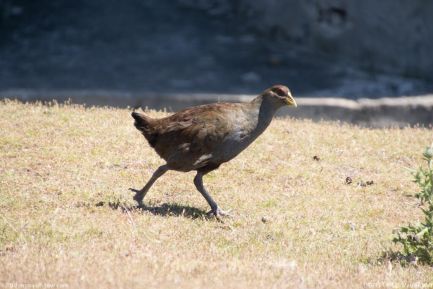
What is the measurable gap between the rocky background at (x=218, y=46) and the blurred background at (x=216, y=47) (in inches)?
0.7

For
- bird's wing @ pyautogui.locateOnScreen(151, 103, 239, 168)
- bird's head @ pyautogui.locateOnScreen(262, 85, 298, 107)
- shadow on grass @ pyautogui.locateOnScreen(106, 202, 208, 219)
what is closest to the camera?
bird's wing @ pyautogui.locateOnScreen(151, 103, 239, 168)

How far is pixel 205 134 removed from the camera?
738cm

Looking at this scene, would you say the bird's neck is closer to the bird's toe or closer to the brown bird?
the brown bird

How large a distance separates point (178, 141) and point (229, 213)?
84 centimetres

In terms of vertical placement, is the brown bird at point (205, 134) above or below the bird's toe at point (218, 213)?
above

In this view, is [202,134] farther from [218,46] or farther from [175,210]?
[218,46]

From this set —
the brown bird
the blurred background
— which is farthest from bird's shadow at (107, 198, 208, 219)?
the blurred background

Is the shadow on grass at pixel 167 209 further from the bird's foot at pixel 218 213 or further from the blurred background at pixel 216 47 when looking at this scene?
the blurred background at pixel 216 47

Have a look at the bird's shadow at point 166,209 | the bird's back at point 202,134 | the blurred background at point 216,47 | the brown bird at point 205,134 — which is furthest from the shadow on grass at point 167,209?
→ the blurred background at point 216,47

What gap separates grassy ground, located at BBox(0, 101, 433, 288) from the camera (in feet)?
19.9

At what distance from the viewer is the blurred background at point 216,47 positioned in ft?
46.8

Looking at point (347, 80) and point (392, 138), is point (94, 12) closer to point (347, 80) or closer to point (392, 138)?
point (347, 80)

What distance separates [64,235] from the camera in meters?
6.67

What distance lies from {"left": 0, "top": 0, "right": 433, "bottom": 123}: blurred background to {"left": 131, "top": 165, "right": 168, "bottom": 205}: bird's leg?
5.04 metres
